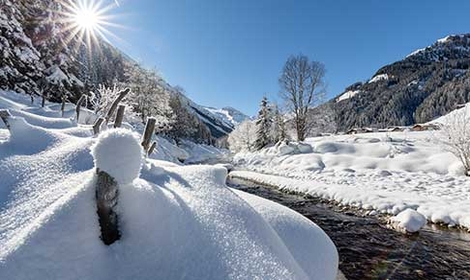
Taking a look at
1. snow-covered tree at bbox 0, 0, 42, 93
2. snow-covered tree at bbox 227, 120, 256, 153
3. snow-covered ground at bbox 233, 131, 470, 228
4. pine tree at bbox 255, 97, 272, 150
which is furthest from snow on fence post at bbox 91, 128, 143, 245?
snow-covered tree at bbox 227, 120, 256, 153

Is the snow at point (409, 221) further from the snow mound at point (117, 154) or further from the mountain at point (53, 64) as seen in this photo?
the mountain at point (53, 64)

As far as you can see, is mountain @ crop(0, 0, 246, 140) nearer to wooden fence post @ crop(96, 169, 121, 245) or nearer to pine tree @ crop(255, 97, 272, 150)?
pine tree @ crop(255, 97, 272, 150)

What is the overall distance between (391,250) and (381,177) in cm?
961

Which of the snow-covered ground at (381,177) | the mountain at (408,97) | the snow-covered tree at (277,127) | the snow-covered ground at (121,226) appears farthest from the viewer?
the mountain at (408,97)

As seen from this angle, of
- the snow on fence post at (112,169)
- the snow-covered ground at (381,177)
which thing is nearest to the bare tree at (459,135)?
the snow-covered ground at (381,177)

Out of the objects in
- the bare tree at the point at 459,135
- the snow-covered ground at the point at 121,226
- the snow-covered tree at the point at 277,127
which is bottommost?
the snow-covered ground at the point at 121,226

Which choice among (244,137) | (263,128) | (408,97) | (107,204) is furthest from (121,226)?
(408,97)

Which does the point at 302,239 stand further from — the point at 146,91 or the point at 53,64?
the point at 53,64

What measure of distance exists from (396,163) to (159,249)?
19.2m

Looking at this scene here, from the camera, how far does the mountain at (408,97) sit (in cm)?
10806

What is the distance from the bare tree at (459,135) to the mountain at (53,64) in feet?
78.9

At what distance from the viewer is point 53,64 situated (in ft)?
149

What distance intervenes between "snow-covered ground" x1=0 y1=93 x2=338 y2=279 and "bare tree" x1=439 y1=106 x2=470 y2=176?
15.5m

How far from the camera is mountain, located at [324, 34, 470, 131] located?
355 ft
